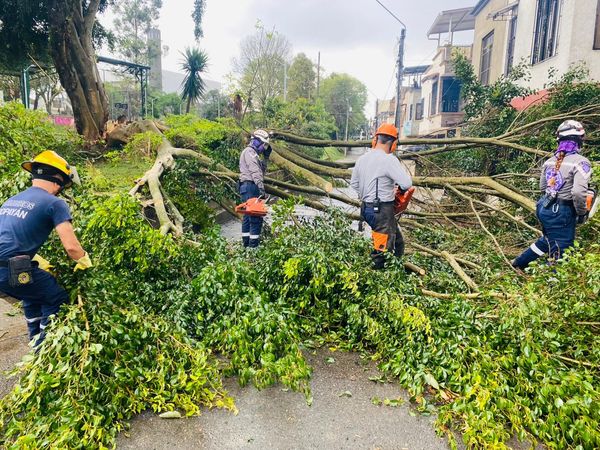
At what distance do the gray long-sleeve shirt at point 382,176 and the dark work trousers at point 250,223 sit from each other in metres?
1.73

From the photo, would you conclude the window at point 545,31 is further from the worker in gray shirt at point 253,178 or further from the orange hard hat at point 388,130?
the worker in gray shirt at point 253,178

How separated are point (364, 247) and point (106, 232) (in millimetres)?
2318

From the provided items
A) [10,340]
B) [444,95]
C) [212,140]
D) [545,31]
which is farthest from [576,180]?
[444,95]

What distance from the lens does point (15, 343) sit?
335cm

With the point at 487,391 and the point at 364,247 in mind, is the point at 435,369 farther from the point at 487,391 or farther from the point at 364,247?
the point at 364,247

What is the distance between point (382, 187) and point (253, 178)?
81.9 inches

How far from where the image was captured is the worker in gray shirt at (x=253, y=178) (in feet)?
18.4

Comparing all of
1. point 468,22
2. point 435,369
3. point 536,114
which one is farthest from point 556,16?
point 468,22

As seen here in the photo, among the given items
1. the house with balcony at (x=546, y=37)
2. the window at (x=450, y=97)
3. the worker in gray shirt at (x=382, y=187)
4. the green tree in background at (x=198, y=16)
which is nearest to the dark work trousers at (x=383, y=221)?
the worker in gray shirt at (x=382, y=187)

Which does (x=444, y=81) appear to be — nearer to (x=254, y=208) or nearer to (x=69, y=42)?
(x=69, y=42)

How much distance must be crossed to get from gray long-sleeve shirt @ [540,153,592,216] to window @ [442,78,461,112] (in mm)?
23437

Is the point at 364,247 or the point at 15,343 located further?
the point at 364,247

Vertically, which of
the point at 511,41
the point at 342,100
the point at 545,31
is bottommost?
the point at 545,31

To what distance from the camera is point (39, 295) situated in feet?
9.20
